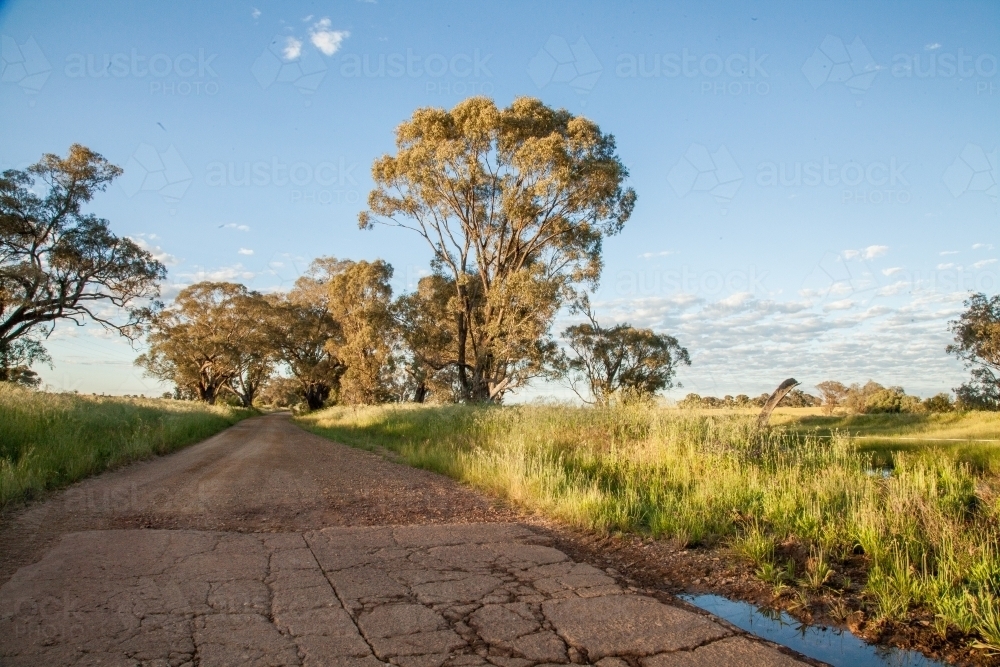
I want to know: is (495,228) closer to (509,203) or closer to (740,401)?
(509,203)

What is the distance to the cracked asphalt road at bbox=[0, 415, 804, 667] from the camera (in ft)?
9.72

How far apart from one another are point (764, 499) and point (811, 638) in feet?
8.22

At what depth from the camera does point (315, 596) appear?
3.68 m

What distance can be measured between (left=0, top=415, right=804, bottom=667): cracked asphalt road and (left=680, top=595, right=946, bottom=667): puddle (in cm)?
34

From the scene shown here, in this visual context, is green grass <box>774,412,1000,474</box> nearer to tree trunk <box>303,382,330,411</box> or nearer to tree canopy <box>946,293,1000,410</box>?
tree canopy <box>946,293,1000,410</box>

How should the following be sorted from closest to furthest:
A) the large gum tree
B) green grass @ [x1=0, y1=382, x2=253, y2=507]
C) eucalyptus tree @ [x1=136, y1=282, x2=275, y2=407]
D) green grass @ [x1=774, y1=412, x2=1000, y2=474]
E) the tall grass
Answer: the tall grass
green grass @ [x1=0, y1=382, x2=253, y2=507]
green grass @ [x1=774, y1=412, x2=1000, y2=474]
the large gum tree
eucalyptus tree @ [x1=136, y1=282, x2=275, y2=407]

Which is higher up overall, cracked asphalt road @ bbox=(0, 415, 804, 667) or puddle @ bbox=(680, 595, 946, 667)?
cracked asphalt road @ bbox=(0, 415, 804, 667)

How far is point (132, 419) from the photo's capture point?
1658 centimetres

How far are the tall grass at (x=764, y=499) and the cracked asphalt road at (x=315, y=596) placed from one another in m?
1.12

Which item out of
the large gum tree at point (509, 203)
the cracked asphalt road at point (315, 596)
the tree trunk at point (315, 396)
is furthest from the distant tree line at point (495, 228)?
the tree trunk at point (315, 396)

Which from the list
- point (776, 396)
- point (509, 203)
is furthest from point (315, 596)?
point (509, 203)

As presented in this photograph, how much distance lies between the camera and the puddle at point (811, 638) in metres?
3.19

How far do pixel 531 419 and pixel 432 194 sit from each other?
1492cm

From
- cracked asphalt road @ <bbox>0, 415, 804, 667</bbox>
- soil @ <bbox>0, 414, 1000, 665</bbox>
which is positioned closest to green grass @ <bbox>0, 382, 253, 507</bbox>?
soil @ <bbox>0, 414, 1000, 665</bbox>
